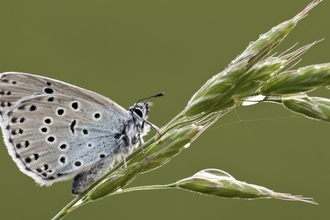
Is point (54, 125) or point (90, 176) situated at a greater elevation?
point (54, 125)

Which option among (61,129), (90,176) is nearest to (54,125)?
(61,129)


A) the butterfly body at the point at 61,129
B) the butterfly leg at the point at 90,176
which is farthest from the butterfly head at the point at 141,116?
the butterfly leg at the point at 90,176

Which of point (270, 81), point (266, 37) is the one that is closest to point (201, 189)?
point (270, 81)

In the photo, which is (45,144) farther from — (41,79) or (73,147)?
(41,79)

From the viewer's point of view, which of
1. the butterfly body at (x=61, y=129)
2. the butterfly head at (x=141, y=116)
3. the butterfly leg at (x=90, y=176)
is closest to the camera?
the butterfly leg at (x=90, y=176)

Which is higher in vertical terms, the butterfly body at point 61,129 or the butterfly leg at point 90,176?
the butterfly body at point 61,129

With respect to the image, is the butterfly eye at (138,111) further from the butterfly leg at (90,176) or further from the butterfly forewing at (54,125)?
the butterfly leg at (90,176)

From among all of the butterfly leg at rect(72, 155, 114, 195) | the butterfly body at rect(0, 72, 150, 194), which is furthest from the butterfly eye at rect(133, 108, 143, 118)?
the butterfly leg at rect(72, 155, 114, 195)

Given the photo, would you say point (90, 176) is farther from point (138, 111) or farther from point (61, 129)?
point (138, 111)
